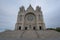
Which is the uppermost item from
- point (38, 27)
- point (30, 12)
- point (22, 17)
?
point (30, 12)

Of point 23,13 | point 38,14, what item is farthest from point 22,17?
point 38,14

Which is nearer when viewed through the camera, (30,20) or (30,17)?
(30,20)

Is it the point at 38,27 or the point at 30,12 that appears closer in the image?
the point at 38,27

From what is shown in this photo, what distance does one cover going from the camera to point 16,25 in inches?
1599

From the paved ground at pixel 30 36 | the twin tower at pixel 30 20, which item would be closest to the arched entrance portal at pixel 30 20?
the twin tower at pixel 30 20

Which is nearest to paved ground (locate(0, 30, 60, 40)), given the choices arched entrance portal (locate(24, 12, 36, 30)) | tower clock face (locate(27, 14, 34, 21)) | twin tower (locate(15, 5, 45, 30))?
twin tower (locate(15, 5, 45, 30))

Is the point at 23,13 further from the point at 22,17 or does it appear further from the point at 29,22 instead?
the point at 29,22

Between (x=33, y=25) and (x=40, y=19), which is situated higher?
(x=40, y=19)

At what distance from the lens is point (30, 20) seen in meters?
42.7

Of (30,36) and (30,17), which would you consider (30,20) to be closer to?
(30,17)

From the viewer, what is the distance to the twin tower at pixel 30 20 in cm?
4062

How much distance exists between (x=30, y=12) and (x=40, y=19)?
7.16 meters

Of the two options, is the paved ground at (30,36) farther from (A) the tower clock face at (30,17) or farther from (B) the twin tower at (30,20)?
(A) the tower clock face at (30,17)

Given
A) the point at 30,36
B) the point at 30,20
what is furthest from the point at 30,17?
the point at 30,36
